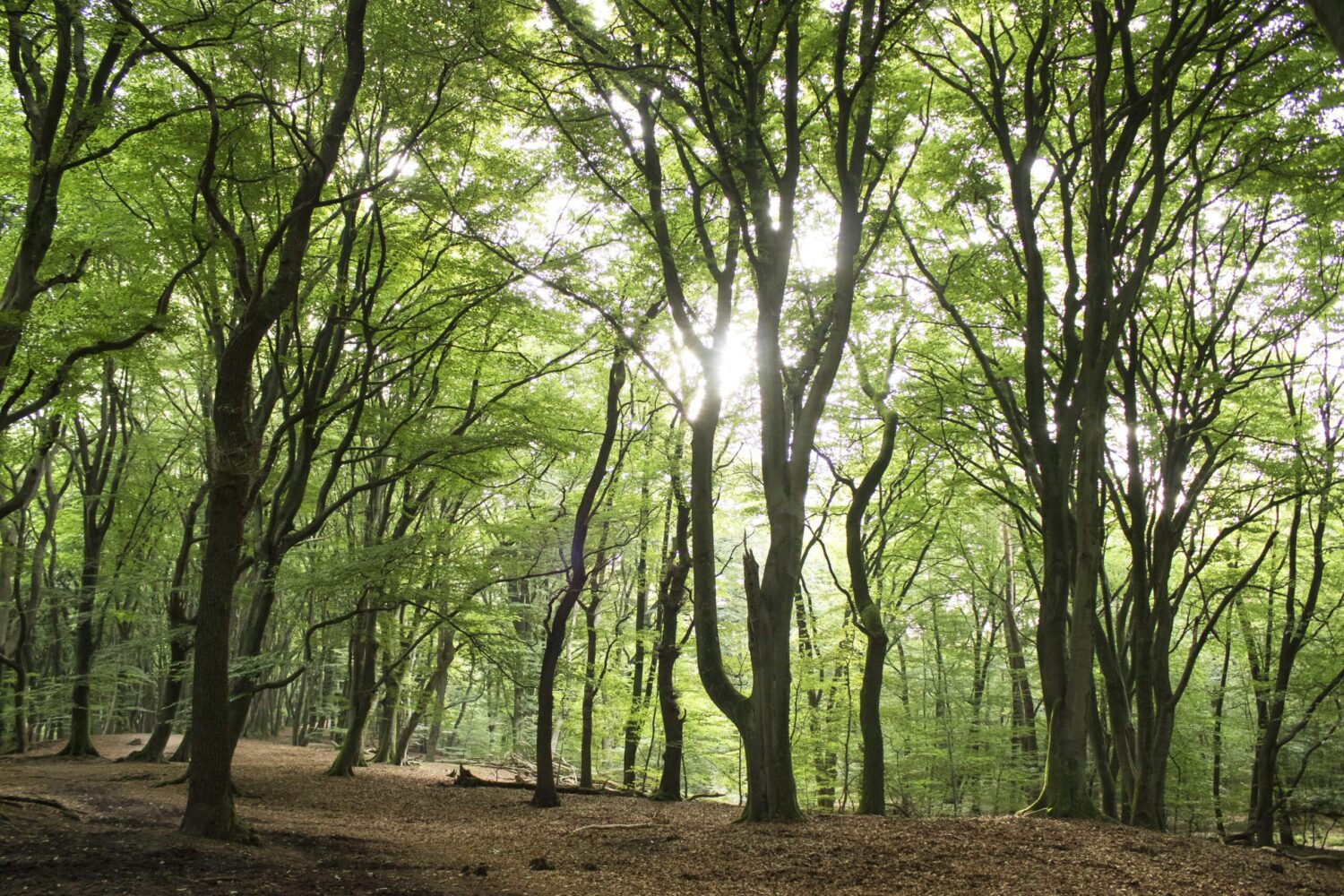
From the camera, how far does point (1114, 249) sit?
29.7ft

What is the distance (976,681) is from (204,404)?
71.3 ft

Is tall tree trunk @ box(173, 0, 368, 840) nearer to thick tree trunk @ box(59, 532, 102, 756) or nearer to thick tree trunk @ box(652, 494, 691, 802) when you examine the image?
thick tree trunk @ box(652, 494, 691, 802)

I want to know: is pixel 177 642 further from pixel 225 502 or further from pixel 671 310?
pixel 671 310

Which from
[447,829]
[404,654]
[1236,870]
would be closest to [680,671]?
[404,654]

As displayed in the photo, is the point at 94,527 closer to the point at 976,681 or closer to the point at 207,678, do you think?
the point at 207,678

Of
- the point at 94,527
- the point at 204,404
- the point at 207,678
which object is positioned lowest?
the point at 207,678

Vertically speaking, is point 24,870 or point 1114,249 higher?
point 1114,249

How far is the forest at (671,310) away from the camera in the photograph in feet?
25.7

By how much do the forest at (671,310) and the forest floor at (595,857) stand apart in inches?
15.9

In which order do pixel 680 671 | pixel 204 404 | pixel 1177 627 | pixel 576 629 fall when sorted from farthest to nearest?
pixel 1177 627, pixel 680 671, pixel 576 629, pixel 204 404

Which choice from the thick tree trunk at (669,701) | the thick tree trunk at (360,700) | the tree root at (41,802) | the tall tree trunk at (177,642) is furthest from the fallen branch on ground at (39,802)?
the thick tree trunk at (669,701)

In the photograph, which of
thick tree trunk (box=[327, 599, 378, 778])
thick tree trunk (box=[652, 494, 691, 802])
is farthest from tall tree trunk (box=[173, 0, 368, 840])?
thick tree trunk (box=[652, 494, 691, 802])

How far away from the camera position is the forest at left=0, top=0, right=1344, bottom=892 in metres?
7.84

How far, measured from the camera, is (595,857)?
7066mm
